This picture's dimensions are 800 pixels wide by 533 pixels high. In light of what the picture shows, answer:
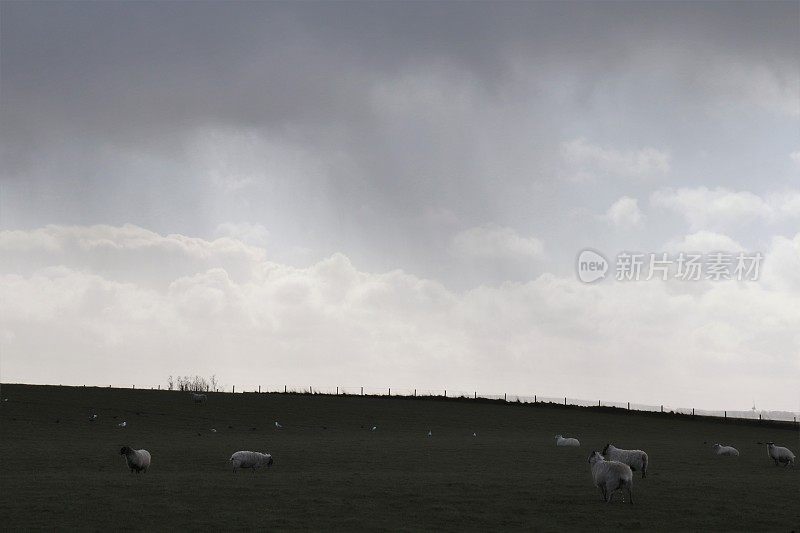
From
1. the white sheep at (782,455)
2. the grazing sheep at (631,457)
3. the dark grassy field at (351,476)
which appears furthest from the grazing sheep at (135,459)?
the white sheep at (782,455)

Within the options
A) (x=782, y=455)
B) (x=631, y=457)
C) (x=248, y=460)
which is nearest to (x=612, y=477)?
(x=631, y=457)

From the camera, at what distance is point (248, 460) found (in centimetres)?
3241

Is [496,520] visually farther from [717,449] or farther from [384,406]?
[384,406]

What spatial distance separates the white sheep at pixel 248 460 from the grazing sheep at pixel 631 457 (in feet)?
44.8

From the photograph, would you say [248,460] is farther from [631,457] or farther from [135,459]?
[631,457]

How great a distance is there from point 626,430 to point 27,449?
2005 inches

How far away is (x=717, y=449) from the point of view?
4803cm

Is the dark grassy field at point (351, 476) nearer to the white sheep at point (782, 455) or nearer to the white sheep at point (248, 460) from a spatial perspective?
the white sheep at point (248, 460)

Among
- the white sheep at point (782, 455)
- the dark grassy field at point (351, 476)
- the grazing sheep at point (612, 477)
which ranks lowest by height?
the dark grassy field at point (351, 476)

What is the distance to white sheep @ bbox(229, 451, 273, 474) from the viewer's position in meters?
32.2

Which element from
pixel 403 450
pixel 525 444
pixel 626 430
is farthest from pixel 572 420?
pixel 403 450

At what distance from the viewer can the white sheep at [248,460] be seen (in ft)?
106

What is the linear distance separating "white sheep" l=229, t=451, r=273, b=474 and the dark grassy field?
627 mm

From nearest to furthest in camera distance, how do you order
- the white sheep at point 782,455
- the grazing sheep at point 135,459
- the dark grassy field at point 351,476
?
the dark grassy field at point 351,476
the grazing sheep at point 135,459
the white sheep at point 782,455
